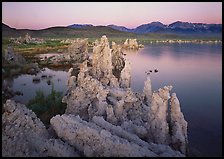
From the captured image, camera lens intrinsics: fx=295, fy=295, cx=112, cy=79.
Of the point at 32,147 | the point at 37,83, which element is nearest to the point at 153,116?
the point at 32,147

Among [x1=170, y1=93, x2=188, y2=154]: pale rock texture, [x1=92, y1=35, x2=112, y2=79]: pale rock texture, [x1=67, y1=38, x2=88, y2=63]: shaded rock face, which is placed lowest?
[x1=170, y1=93, x2=188, y2=154]: pale rock texture

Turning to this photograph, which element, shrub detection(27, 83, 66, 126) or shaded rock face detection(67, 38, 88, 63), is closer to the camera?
shrub detection(27, 83, 66, 126)

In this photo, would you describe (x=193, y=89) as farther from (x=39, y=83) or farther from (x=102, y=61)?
(x=39, y=83)

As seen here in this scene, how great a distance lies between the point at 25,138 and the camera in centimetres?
916

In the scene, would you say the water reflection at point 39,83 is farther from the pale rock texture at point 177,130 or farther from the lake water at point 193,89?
the pale rock texture at point 177,130

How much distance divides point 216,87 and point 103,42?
34.2 ft

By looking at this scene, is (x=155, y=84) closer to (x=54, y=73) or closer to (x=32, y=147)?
(x=54, y=73)

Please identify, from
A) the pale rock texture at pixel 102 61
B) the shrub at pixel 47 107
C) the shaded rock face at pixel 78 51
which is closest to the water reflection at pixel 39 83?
the pale rock texture at pixel 102 61

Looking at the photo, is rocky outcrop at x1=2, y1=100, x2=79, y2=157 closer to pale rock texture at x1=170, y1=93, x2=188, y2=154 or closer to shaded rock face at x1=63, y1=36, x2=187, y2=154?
shaded rock face at x1=63, y1=36, x2=187, y2=154

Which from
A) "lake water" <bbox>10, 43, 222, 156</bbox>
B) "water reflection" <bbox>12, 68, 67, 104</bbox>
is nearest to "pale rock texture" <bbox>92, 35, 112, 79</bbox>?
"lake water" <bbox>10, 43, 222, 156</bbox>

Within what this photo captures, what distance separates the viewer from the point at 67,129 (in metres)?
9.48

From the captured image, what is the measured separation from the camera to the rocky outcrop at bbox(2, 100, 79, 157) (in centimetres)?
874

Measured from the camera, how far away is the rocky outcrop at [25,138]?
28.7ft

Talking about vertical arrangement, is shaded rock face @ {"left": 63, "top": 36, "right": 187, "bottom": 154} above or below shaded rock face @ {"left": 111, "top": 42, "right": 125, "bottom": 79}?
below
